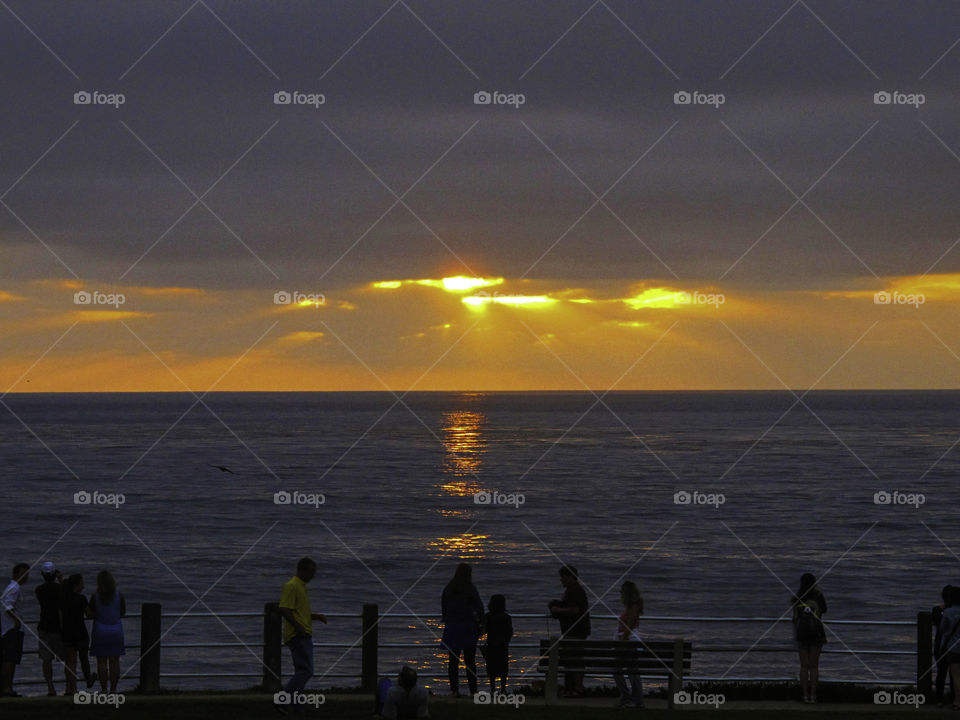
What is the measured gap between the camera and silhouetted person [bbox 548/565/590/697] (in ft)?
54.4

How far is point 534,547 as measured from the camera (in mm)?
58344

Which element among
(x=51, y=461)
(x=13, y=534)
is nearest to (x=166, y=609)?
(x=13, y=534)

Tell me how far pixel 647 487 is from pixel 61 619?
7867 centimetres

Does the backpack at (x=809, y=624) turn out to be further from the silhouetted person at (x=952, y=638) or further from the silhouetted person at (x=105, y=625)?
the silhouetted person at (x=105, y=625)

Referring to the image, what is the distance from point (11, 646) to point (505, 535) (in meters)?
48.8

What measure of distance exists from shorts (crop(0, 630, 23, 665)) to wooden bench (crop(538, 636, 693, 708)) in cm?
687

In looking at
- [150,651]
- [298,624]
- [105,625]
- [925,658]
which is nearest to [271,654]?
[150,651]

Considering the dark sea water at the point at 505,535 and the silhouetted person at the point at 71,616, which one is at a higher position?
the dark sea water at the point at 505,535

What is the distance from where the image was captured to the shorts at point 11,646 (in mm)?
16344

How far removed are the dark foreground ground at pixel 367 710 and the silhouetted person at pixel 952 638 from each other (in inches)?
16.4

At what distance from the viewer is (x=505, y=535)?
64.4 meters

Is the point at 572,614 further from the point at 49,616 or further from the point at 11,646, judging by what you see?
the point at 11,646

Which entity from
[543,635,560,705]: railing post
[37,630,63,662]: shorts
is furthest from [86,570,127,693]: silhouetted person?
[543,635,560,705]: railing post

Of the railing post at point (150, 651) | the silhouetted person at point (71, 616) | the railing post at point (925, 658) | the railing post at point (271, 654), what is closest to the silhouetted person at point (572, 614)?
the railing post at point (271, 654)
